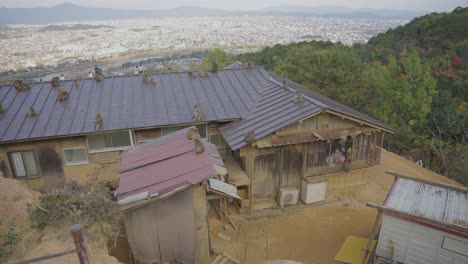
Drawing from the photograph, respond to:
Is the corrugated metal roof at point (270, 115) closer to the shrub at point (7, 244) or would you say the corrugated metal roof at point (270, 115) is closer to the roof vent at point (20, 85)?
the shrub at point (7, 244)

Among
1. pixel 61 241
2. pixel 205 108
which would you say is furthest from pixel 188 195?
pixel 205 108

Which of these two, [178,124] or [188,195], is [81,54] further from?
[188,195]

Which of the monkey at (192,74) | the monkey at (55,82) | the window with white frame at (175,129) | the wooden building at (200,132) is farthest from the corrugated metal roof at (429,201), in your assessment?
the monkey at (55,82)

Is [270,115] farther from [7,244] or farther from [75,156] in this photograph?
[7,244]

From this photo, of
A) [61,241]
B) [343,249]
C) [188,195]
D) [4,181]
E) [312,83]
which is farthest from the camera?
[312,83]

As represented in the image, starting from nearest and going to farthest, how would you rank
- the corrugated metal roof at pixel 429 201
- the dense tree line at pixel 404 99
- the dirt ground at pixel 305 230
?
the corrugated metal roof at pixel 429 201, the dirt ground at pixel 305 230, the dense tree line at pixel 404 99

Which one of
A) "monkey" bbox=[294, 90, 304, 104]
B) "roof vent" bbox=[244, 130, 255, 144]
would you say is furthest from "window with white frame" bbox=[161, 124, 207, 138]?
"monkey" bbox=[294, 90, 304, 104]
